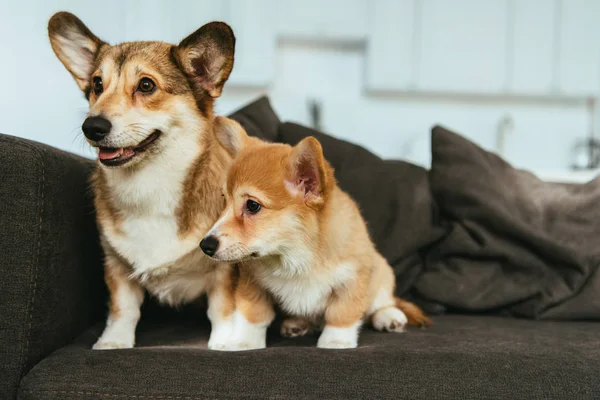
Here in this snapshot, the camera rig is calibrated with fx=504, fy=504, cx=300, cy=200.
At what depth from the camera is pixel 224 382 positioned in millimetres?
1058

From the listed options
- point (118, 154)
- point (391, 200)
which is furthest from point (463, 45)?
point (118, 154)

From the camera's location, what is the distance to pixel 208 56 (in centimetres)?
135

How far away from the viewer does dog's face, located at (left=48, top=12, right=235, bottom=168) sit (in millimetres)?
1242

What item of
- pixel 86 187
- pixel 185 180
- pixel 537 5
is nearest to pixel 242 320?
pixel 185 180

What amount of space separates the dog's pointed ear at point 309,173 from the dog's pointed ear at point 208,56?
1.06 feet

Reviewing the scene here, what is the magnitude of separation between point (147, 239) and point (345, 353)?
600 mm

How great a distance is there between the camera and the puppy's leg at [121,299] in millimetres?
1346

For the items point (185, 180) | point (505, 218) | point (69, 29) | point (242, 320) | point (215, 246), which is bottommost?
point (242, 320)

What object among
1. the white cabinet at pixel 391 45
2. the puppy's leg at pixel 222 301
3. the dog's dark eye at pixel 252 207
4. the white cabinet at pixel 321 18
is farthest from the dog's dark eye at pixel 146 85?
the white cabinet at pixel 391 45

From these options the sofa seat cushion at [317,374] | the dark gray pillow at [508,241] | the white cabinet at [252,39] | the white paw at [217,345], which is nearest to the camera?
the sofa seat cushion at [317,374]

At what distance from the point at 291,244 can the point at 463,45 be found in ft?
12.8

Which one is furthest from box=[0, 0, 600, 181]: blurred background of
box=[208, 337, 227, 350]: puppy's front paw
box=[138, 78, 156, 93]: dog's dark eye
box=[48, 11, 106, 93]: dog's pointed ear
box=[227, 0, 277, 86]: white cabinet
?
box=[208, 337, 227, 350]: puppy's front paw

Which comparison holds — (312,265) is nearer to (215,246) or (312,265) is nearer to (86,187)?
(215,246)

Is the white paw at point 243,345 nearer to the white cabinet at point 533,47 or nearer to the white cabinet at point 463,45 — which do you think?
the white cabinet at point 463,45
